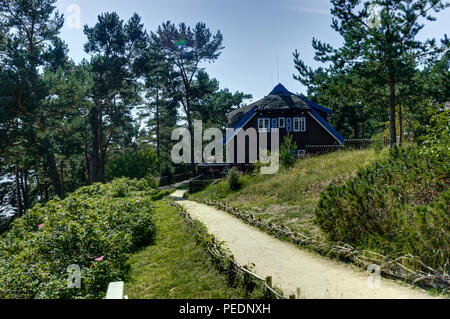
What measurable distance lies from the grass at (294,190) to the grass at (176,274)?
2977 millimetres

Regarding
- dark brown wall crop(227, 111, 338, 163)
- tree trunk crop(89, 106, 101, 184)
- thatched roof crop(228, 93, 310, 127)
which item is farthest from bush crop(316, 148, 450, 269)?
tree trunk crop(89, 106, 101, 184)

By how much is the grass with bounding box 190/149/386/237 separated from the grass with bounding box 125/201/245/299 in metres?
2.98

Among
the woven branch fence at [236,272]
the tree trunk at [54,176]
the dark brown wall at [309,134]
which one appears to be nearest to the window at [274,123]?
the dark brown wall at [309,134]

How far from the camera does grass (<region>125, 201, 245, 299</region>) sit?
5.12 metres

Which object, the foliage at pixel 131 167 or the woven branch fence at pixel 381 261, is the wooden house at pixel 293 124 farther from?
the woven branch fence at pixel 381 261

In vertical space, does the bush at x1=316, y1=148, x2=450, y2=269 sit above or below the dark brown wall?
below

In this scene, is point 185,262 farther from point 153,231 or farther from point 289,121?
point 289,121

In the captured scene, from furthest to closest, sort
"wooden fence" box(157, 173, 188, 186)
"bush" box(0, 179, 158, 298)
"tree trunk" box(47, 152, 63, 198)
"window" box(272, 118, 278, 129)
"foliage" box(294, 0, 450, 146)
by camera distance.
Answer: "wooden fence" box(157, 173, 188, 186) < "tree trunk" box(47, 152, 63, 198) < "window" box(272, 118, 278, 129) < "foliage" box(294, 0, 450, 146) < "bush" box(0, 179, 158, 298)

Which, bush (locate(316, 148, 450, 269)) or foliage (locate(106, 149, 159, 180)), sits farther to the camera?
foliage (locate(106, 149, 159, 180))

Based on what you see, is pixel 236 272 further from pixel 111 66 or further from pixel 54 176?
pixel 111 66

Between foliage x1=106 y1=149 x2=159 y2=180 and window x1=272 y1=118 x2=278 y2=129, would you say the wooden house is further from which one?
foliage x1=106 y1=149 x2=159 y2=180

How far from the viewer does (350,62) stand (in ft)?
55.4

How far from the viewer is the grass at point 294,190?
9.56m
